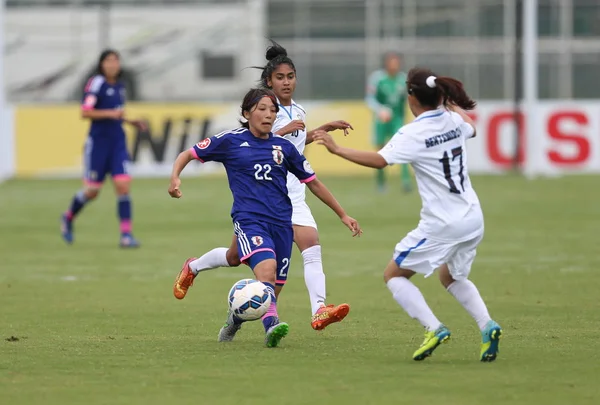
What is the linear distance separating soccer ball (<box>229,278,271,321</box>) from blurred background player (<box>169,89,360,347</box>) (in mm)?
228

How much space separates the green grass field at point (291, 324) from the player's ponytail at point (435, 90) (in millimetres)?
1501

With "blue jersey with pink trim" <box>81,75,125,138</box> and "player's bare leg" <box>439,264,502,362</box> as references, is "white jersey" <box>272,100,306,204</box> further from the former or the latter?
"blue jersey with pink trim" <box>81,75,125,138</box>

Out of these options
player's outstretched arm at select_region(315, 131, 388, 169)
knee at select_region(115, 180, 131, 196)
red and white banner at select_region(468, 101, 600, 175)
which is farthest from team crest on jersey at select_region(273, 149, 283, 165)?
red and white banner at select_region(468, 101, 600, 175)

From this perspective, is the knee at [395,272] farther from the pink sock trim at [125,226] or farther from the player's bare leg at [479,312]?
the pink sock trim at [125,226]

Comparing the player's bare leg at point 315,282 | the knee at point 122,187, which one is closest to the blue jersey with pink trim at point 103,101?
the knee at point 122,187

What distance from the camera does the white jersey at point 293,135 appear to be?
353 inches

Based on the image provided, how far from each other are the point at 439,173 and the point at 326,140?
26.9 inches

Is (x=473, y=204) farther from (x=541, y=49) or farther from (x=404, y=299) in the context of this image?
(x=541, y=49)

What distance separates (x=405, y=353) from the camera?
25.6 feet

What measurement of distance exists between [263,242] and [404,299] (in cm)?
115

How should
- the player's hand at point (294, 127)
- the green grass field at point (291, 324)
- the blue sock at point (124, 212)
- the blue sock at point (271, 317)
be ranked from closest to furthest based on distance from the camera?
the green grass field at point (291, 324)
the blue sock at point (271, 317)
the player's hand at point (294, 127)
the blue sock at point (124, 212)

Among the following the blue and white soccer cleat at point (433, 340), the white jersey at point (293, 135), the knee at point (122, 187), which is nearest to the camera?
the blue and white soccer cleat at point (433, 340)

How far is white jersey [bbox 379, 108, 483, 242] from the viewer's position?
24.1 feet

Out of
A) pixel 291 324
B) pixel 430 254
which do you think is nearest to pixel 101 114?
pixel 291 324
